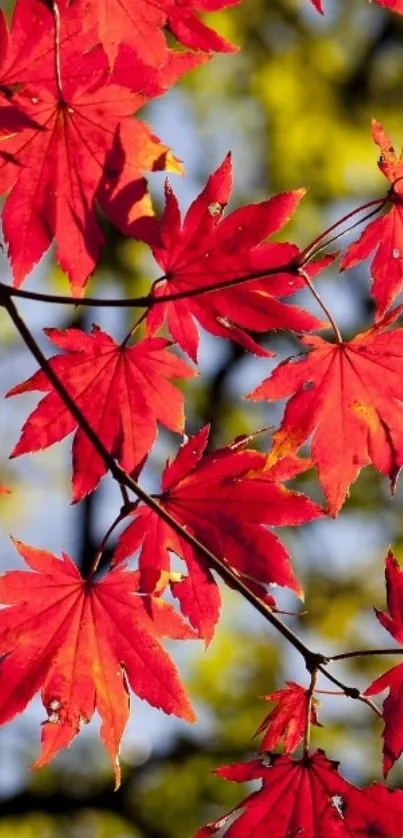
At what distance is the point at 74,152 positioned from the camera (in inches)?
50.8

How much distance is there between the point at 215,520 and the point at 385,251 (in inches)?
18.4

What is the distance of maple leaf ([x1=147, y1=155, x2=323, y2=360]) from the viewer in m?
1.30

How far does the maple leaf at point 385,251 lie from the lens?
1.43m

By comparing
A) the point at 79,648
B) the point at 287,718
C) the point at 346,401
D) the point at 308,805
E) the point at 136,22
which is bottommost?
the point at 308,805

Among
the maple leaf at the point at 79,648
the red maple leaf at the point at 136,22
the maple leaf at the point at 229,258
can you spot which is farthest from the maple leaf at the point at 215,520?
the red maple leaf at the point at 136,22

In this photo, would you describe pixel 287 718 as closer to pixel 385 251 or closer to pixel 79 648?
pixel 79 648

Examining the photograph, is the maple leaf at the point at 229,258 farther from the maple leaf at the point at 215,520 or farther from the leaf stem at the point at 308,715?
the leaf stem at the point at 308,715

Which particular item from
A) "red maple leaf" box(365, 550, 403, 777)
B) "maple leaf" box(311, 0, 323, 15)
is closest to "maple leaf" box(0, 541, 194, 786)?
"red maple leaf" box(365, 550, 403, 777)

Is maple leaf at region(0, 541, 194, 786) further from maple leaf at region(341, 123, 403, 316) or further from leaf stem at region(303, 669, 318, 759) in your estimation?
maple leaf at region(341, 123, 403, 316)

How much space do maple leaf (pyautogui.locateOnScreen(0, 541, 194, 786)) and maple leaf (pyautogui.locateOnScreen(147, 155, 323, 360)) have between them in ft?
1.28

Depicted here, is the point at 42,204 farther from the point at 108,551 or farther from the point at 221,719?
the point at 221,719

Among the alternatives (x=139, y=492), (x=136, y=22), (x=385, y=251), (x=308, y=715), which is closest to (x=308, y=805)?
(x=308, y=715)

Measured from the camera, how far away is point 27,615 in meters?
1.41

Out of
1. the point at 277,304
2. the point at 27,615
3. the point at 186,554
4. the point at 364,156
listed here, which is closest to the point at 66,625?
the point at 27,615
